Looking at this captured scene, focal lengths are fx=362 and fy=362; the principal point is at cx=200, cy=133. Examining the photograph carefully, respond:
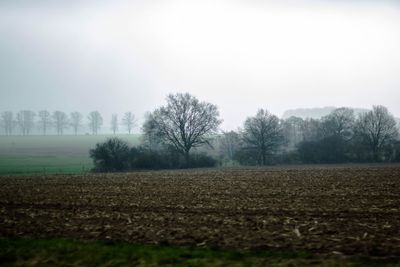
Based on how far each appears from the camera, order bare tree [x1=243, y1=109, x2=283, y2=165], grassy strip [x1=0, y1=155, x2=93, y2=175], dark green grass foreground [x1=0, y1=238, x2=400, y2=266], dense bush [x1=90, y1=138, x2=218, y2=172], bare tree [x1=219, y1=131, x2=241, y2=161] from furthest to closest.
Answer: bare tree [x1=219, y1=131, x2=241, y2=161]
bare tree [x1=243, y1=109, x2=283, y2=165]
dense bush [x1=90, y1=138, x2=218, y2=172]
grassy strip [x1=0, y1=155, x2=93, y2=175]
dark green grass foreground [x1=0, y1=238, x2=400, y2=266]

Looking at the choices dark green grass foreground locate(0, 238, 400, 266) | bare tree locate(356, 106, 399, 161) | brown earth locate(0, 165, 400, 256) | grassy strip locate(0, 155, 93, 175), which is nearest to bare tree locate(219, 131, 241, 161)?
bare tree locate(356, 106, 399, 161)

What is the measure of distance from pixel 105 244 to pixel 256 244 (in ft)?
15.7

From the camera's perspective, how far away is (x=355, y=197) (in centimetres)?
2052

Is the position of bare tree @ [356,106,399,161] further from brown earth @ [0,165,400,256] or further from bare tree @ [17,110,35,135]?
bare tree @ [17,110,35,135]

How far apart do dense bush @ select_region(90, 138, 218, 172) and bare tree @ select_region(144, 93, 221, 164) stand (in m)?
2.37

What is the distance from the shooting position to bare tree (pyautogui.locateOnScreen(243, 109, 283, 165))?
67938 mm

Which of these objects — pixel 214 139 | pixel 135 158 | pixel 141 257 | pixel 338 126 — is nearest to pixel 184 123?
pixel 214 139

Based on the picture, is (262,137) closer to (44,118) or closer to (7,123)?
(44,118)

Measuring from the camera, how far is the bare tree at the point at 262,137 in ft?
223

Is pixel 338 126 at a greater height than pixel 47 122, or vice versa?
pixel 47 122

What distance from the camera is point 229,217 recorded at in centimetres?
1562

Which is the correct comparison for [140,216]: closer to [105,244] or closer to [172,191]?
[105,244]

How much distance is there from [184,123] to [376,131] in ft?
129

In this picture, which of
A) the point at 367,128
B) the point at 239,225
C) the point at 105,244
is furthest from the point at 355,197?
the point at 367,128
